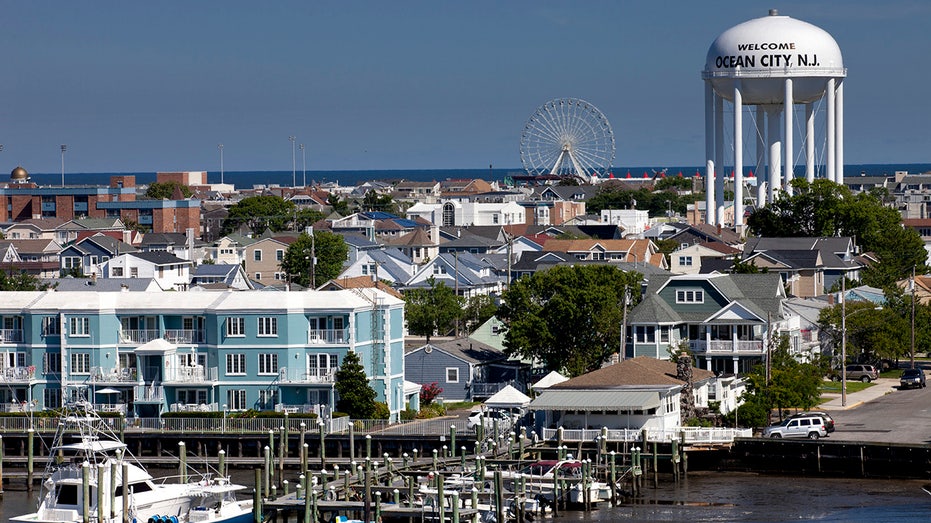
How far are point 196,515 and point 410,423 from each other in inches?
762

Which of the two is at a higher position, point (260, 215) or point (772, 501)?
point (260, 215)

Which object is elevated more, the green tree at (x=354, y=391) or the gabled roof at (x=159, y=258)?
the gabled roof at (x=159, y=258)

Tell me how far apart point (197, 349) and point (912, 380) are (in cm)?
3490

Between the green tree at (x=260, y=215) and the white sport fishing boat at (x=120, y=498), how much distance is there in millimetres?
124479

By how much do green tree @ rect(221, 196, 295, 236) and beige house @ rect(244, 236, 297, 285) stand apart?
1391 inches

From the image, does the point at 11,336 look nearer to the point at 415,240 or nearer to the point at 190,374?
the point at 190,374

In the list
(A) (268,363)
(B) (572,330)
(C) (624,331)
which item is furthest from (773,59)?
(A) (268,363)

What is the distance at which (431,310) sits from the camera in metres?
104

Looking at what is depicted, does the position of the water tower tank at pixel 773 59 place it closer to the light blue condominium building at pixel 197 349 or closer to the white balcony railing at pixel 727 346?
the white balcony railing at pixel 727 346

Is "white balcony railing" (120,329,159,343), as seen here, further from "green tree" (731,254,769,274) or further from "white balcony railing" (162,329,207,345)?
"green tree" (731,254,769,274)

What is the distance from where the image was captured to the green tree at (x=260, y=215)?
18738cm

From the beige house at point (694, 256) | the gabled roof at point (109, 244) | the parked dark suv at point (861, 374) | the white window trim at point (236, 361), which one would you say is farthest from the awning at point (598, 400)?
the gabled roof at point (109, 244)

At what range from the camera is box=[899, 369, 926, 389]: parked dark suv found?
89625 millimetres

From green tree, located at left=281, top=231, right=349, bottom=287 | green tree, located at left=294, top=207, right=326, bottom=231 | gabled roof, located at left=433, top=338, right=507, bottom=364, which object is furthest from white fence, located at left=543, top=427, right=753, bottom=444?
green tree, located at left=294, top=207, right=326, bottom=231
